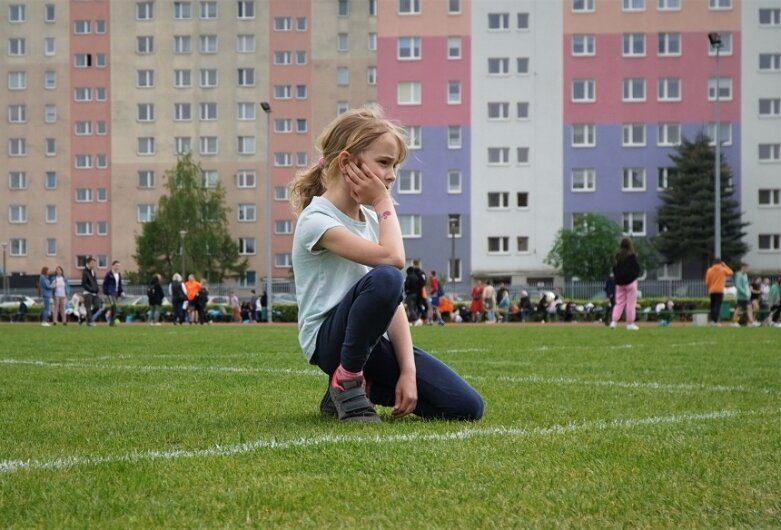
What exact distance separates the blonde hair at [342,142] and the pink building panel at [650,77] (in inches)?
2731

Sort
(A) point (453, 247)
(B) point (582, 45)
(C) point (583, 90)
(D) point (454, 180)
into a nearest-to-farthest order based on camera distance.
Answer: (A) point (453, 247)
(B) point (582, 45)
(C) point (583, 90)
(D) point (454, 180)

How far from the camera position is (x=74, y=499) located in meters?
3.38

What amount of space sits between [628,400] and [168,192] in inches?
3124

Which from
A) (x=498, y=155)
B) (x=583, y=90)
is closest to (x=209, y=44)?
(x=498, y=155)

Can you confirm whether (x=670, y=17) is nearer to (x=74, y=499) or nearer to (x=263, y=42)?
(x=263, y=42)

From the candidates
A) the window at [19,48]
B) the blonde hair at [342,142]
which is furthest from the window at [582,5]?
the blonde hair at [342,142]

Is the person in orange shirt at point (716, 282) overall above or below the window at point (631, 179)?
below

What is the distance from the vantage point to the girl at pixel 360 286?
529 centimetres

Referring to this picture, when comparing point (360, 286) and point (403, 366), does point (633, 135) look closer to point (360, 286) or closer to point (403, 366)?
point (403, 366)

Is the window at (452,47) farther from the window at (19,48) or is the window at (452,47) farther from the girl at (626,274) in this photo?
the girl at (626,274)

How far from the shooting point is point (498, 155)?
7462 centimetres

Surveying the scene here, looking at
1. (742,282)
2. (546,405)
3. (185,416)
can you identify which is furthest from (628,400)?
(742,282)

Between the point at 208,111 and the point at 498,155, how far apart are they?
77.4ft

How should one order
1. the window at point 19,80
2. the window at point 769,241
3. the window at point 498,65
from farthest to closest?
the window at point 19,80, the window at point 498,65, the window at point 769,241
